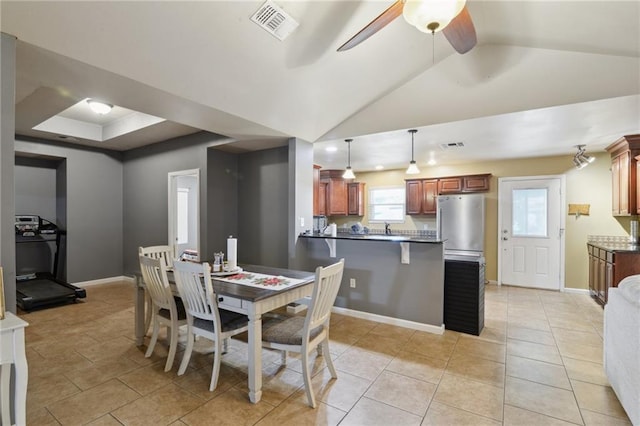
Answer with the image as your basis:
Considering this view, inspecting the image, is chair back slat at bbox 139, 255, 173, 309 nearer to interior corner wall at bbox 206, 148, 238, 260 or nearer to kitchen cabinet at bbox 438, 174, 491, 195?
interior corner wall at bbox 206, 148, 238, 260

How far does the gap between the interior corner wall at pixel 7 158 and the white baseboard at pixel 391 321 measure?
3.23 meters

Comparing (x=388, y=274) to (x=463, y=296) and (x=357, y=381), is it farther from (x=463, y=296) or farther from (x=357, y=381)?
(x=357, y=381)

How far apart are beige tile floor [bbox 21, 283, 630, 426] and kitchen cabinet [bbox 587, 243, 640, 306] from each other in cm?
79

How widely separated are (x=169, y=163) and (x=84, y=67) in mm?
3244

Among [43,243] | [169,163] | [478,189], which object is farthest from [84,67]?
[478,189]

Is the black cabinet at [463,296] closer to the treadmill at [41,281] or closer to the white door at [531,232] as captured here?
the white door at [531,232]

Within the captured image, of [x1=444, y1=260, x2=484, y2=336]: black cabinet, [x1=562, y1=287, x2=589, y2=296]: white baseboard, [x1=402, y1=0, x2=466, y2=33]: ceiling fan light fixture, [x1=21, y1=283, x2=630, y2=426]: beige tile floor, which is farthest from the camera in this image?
[x1=562, y1=287, x2=589, y2=296]: white baseboard

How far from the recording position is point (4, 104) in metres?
1.82

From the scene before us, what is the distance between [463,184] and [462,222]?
773mm

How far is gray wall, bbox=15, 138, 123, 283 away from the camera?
5297 millimetres

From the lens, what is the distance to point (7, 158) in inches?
72.6

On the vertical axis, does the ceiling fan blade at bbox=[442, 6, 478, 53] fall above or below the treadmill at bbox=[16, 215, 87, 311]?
above

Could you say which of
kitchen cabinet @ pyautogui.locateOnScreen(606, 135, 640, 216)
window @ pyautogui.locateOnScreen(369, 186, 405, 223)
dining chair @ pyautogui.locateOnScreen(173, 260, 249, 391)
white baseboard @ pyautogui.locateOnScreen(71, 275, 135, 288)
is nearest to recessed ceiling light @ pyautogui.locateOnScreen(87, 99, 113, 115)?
dining chair @ pyautogui.locateOnScreen(173, 260, 249, 391)

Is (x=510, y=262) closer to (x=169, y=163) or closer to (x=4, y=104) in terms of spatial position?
(x=169, y=163)
